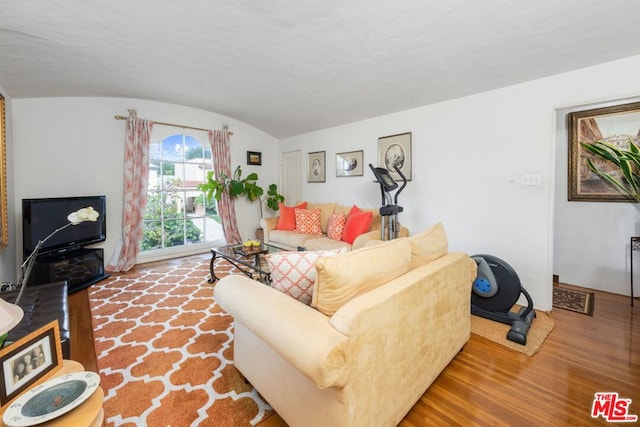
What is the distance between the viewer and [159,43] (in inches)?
92.0

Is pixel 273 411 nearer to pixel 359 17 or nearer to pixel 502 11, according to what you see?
pixel 359 17

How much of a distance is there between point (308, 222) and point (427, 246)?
9.09 feet

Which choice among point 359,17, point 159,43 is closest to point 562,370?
point 359,17

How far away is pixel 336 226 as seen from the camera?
3.98 meters

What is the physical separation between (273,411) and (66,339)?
1.22 metres

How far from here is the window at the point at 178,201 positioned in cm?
439

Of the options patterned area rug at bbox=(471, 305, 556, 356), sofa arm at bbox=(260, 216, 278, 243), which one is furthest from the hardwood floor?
sofa arm at bbox=(260, 216, 278, 243)

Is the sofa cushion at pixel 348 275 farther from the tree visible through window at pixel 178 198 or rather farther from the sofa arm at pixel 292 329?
the tree visible through window at pixel 178 198

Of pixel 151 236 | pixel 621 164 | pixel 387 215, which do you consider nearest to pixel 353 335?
pixel 387 215

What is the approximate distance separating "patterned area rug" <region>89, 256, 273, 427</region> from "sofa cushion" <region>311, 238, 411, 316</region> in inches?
31.8

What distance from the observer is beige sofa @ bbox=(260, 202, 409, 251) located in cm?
346

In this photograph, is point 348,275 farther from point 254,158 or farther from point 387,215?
point 254,158

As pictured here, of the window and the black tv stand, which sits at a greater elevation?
the window

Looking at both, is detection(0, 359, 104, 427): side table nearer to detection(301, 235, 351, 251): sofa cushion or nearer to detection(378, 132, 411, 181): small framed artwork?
detection(301, 235, 351, 251): sofa cushion
